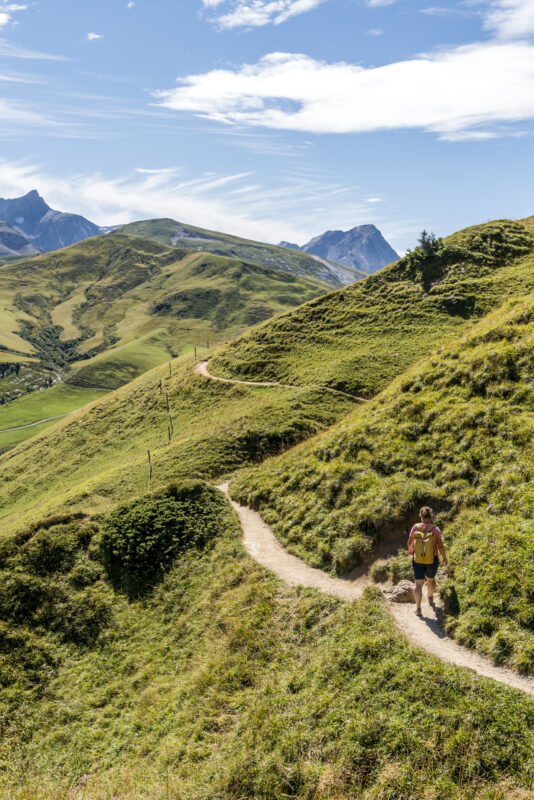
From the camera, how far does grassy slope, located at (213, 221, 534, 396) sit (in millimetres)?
55688

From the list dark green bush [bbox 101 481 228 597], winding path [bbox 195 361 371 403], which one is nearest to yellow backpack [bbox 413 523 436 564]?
dark green bush [bbox 101 481 228 597]

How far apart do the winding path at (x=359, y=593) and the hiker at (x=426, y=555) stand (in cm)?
57

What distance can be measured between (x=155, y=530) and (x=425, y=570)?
15673mm

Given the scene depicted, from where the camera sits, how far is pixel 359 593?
16281mm

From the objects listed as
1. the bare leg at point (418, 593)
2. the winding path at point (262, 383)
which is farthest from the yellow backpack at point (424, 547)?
the winding path at point (262, 383)

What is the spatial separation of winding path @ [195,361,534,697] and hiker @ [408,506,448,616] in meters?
0.57

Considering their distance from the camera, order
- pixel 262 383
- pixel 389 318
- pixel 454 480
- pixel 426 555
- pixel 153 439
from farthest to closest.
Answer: pixel 389 318 < pixel 262 383 < pixel 153 439 < pixel 454 480 < pixel 426 555

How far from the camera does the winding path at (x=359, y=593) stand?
11164 mm

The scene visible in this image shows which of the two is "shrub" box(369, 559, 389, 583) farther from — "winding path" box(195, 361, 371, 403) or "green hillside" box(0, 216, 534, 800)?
"winding path" box(195, 361, 371, 403)

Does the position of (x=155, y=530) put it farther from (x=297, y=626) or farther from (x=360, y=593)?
(x=360, y=593)

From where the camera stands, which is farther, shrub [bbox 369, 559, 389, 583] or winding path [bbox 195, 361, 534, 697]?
shrub [bbox 369, 559, 389, 583]

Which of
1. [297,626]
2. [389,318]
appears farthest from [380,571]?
[389,318]

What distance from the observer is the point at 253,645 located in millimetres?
15141

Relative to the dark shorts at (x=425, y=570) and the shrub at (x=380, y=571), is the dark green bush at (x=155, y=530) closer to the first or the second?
the shrub at (x=380, y=571)
